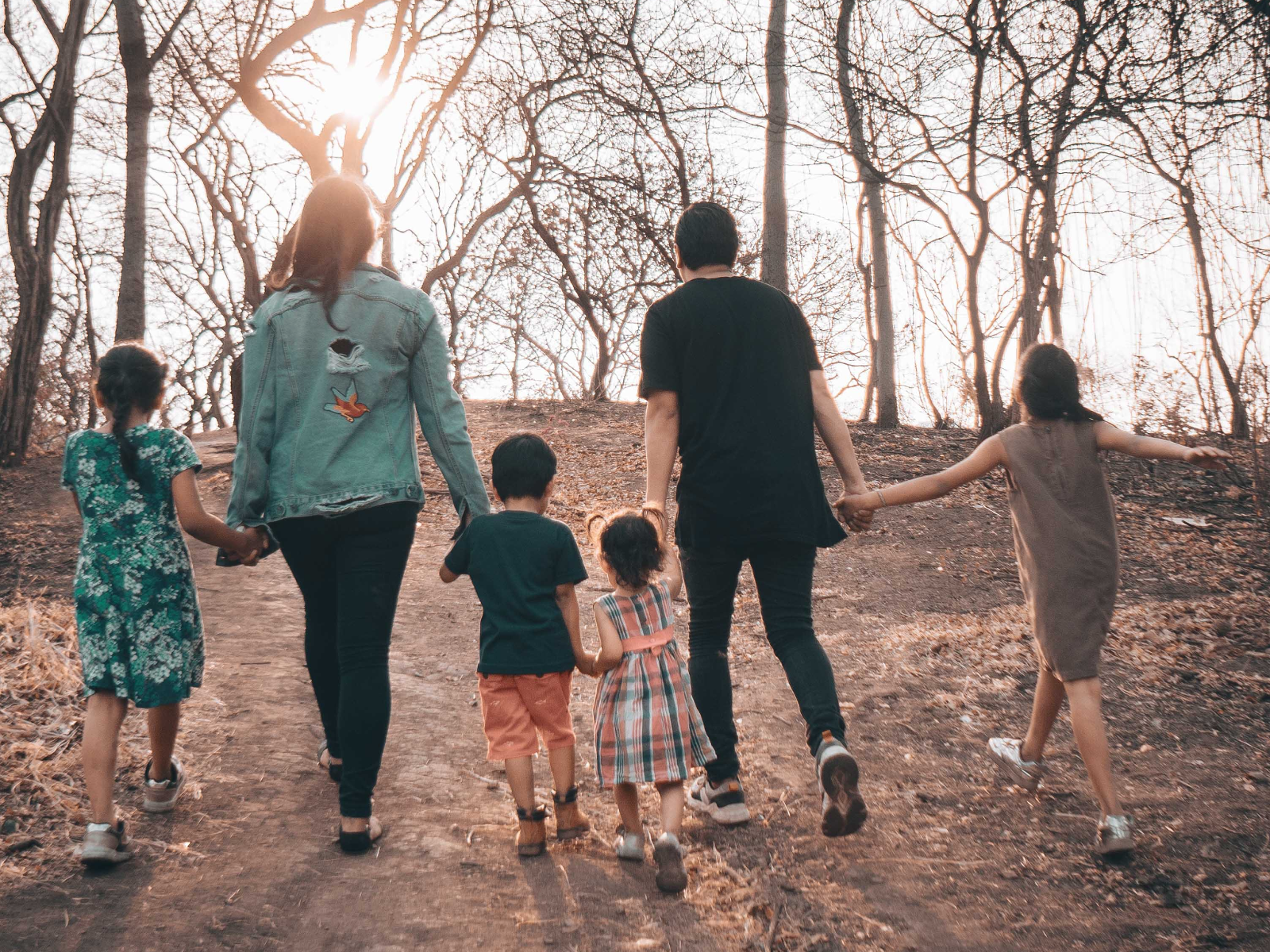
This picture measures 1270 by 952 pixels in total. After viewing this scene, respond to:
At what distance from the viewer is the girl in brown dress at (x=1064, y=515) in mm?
3176

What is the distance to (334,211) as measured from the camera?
3117 mm

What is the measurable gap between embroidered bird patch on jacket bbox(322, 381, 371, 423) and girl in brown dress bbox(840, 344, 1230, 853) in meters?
1.74

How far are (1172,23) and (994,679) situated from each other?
14.9 ft

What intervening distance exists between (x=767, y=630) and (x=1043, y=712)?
3.63 ft

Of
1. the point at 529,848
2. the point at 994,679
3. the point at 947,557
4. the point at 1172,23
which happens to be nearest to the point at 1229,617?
the point at 994,679

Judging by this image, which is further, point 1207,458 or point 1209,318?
point 1209,318

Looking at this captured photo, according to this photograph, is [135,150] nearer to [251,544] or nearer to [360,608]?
[251,544]

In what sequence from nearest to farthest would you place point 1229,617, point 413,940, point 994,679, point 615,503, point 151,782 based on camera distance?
point 413,940
point 151,782
point 994,679
point 1229,617
point 615,503

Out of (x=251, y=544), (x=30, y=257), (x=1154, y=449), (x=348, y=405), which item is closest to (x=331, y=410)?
(x=348, y=405)

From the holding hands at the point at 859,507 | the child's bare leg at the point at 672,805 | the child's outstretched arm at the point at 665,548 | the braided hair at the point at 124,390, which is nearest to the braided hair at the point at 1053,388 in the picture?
the holding hands at the point at 859,507

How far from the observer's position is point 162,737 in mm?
3240

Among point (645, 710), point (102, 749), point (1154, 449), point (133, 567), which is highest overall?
point (1154, 449)

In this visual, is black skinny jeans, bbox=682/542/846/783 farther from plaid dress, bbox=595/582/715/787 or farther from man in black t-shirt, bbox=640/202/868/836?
plaid dress, bbox=595/582/715/787

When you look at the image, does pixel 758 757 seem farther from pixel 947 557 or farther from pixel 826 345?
pixel 826 345
